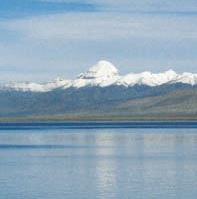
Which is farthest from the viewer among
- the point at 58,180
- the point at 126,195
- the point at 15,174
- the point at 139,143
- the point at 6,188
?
the point at 139,143

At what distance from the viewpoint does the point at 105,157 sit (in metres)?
62.4

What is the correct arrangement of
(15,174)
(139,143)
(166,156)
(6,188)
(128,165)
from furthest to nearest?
(139,143) < (166,156) < (128,165) < (15,174) < (6,188)

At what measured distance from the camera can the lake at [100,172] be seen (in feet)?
135

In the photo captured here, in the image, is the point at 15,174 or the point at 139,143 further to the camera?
the point at 139,143

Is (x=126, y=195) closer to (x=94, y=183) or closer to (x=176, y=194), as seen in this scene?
Answer: (x=176, y=194)

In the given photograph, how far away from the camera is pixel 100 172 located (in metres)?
51.0

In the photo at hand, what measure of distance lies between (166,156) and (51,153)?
10.4m

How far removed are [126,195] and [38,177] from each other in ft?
30.6

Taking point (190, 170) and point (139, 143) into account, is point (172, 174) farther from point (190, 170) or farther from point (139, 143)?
point (139, 143)

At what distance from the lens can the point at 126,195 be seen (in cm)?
4009

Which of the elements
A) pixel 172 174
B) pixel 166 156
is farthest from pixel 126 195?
pixel 166 156

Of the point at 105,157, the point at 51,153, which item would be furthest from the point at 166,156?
the point at 51,153

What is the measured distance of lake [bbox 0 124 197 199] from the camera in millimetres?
41125

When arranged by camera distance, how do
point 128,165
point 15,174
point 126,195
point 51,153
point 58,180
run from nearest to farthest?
point 126,195 → point 58,180 → point 15,174 → point 128,165 → point 51,153
